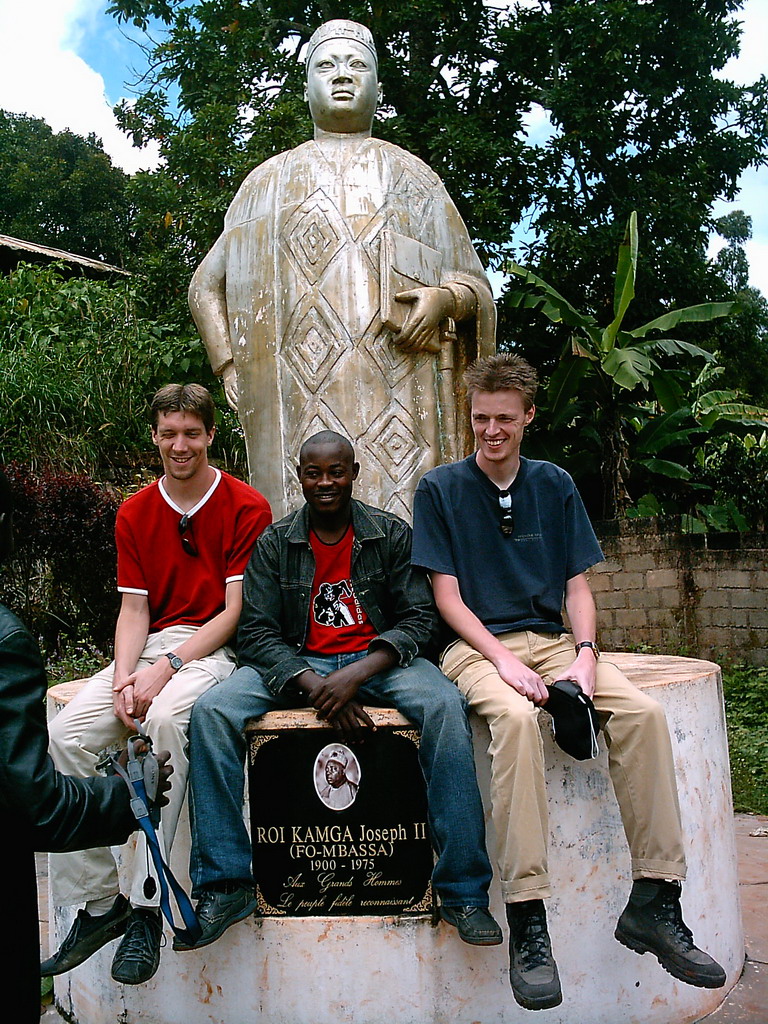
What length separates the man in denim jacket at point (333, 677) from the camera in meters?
2.64

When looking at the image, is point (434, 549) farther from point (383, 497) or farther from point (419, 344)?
point (419, 344)

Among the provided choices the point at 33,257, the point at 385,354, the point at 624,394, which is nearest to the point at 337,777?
the point at 385,354

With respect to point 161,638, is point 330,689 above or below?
below

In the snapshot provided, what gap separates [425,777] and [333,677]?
0.37 meters

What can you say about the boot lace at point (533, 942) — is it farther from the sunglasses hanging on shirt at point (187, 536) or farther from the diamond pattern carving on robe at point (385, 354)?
the diamond pattern carving on robe at point (385, 354)

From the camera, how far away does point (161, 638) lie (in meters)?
3.13

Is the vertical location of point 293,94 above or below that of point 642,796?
above

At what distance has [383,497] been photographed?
3.82 m

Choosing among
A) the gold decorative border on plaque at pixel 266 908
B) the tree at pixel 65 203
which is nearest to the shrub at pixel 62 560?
the gold decorative border on plaque at pixel 266 908

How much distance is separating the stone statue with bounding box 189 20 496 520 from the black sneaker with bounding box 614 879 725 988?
170 cm

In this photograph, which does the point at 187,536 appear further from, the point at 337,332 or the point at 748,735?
the point at 748,735

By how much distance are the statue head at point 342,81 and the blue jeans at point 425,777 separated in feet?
8.10

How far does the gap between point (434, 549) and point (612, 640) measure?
8.06 meters

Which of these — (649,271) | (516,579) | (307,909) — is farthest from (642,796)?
(649,271)
